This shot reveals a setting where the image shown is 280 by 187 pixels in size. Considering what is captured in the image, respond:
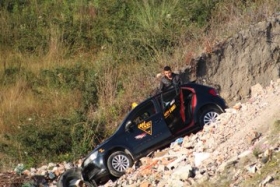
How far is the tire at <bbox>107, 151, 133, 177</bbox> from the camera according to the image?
14266 millimetres

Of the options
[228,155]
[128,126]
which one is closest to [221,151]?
[228,155]

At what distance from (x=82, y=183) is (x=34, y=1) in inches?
563

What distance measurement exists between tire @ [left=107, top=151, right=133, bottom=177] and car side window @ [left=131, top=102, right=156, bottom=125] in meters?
0.89

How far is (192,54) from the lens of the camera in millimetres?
20828

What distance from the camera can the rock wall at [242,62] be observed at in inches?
816

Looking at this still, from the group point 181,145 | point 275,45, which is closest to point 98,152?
point 181,145

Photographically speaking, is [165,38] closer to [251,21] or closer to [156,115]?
[251,21]

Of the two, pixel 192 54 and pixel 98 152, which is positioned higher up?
pixel 192 54

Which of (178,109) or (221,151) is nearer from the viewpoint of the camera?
(221,151)

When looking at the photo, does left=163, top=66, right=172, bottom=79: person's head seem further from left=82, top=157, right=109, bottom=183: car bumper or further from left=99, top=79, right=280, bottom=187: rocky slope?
left=82, top=157, right=109, bottom=183: car bumper

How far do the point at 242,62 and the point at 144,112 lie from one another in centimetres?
709

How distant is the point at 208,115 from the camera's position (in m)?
14.8

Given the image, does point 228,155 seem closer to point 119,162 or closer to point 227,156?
point 227,156

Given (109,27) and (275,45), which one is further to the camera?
(109,27)
